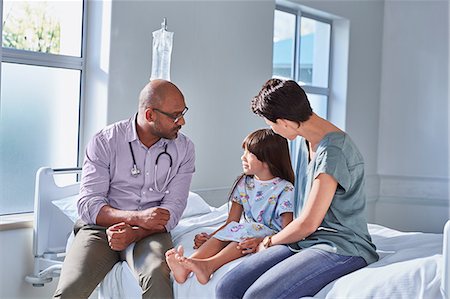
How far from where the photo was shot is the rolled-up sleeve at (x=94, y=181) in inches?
112

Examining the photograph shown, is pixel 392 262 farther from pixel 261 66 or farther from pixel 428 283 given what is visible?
pixel 261 66

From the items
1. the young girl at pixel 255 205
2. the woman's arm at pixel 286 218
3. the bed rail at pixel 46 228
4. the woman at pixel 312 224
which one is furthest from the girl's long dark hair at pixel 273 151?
the bed rail at pixel 46 228

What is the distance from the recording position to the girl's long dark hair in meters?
2.80

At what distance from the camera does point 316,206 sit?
237 cm

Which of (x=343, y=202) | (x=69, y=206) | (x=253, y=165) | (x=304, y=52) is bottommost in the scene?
(x=69, y=206)

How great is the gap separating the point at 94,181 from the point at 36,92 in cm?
90

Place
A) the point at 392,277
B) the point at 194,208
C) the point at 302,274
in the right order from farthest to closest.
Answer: the point at 194,208, the point at 302,274, the point at 392,277

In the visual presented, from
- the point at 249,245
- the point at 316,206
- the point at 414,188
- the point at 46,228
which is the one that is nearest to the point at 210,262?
the point at 249,245

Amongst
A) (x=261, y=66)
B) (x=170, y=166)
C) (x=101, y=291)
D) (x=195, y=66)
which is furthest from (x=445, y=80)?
(x=101, y=291)

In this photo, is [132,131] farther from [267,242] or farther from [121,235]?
[267,242]

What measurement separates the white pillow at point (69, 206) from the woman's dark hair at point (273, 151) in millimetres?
840

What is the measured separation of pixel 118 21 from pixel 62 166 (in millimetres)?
787

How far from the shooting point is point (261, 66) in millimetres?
4672

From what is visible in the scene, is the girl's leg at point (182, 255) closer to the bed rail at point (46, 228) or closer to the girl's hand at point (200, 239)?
the girl's hand at point (200, 239)
